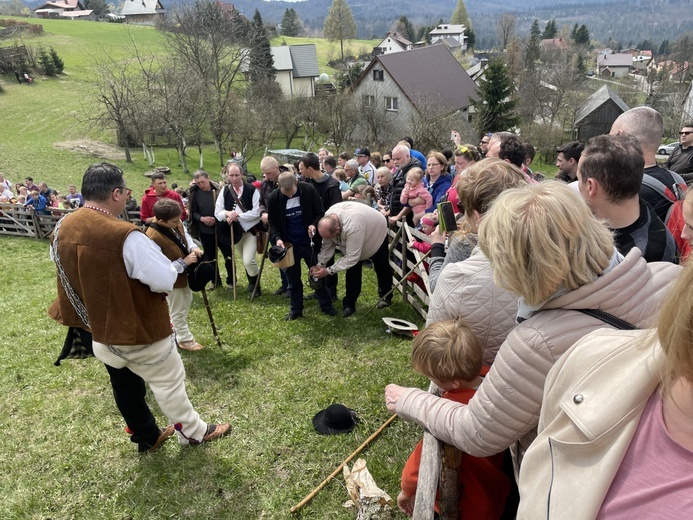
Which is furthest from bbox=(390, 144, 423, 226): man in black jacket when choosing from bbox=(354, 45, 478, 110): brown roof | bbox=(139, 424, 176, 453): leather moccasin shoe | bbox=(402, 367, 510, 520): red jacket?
bbox=(354, 45, 478, 110): brown roof

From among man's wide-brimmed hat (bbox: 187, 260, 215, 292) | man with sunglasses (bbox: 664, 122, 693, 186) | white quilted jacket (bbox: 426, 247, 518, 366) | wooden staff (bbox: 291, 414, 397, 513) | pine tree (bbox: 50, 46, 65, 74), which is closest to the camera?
white quilted jacket (bbox: 426, 247, 518, 366)

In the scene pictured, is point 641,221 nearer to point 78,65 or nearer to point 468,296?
point 468,296

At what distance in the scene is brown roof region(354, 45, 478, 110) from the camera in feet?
136

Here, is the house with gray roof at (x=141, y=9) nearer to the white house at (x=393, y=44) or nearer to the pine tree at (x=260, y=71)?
the white house at (x=393, y=44)

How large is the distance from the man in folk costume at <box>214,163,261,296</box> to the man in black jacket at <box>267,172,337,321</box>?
1016 millimetres

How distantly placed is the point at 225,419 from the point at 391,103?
137ft

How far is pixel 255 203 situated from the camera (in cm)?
758

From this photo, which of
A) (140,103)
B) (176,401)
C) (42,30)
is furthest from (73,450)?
(42,30)

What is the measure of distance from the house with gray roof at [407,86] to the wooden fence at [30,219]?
28795mm

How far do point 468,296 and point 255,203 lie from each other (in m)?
A: 5.75

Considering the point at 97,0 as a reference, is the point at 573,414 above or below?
below

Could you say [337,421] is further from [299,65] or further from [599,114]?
[299,65]

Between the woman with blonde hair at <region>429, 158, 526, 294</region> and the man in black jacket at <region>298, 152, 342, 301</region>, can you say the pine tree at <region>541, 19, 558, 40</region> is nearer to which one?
the man in black jacket at <region>298, 152, 342, 301</region>

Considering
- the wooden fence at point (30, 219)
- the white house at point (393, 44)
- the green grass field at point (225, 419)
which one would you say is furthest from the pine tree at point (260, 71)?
the white house at point (393, 44)
